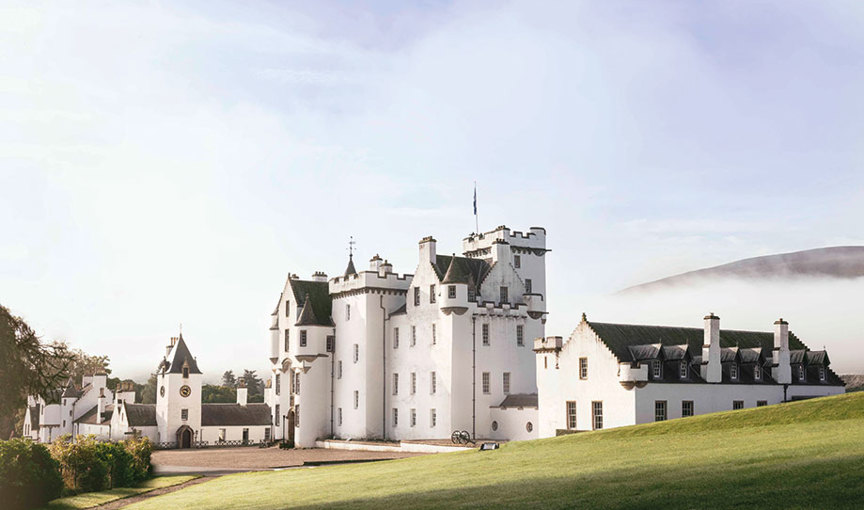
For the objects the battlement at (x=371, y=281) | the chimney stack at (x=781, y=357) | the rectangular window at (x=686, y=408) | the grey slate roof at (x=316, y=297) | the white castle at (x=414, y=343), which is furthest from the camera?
the grey slate roof at (x=316, y=297)

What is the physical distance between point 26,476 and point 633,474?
21.4m

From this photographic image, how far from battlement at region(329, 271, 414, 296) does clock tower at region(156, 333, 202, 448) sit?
19827 millimetres

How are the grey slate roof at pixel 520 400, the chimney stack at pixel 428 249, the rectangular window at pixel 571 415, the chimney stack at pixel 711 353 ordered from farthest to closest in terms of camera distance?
1. the chimney stack at pixel 428 249
2. the grey slate roof at pixel 520 400
3. the rectangular window at pixel 571 415
4. the chimney stack at pixel 711 353

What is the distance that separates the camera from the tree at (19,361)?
27141 millimetres

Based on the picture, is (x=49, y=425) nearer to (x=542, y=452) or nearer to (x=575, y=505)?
(x=542, y=452)

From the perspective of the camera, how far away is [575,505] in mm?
20469

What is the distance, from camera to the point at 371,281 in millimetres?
Result: 71000

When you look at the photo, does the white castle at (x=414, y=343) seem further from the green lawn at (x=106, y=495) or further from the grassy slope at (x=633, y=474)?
the green lawn at (x=106, y=495)

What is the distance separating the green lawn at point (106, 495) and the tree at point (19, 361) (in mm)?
6406

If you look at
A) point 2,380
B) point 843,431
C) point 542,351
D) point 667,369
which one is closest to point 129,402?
point 542,351

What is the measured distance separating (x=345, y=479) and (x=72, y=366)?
99.1 meters

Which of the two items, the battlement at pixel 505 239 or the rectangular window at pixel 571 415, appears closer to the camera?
the rectangular window at pixel 571 415

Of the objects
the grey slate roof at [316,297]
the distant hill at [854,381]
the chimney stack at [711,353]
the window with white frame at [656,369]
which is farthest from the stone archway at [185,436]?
the distant hill at [854,381]

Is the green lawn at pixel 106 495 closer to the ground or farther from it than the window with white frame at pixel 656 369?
closer to the ground
